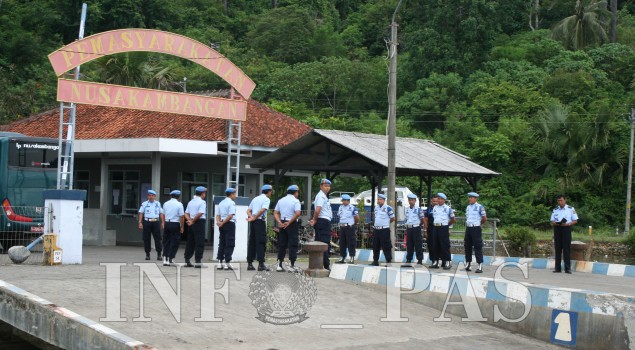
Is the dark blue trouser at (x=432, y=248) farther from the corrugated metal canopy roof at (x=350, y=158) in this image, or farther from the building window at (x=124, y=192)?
the building window at (x=124, y=192)

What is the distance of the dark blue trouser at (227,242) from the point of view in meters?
17.3

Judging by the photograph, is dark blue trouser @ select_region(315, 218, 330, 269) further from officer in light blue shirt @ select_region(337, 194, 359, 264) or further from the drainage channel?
the drainage channel

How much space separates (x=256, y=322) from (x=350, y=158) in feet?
49.1

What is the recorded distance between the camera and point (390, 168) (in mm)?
22312

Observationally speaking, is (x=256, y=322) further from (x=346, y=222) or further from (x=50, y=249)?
(x=346, y=222)

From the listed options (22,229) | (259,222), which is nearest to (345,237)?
(259,222)

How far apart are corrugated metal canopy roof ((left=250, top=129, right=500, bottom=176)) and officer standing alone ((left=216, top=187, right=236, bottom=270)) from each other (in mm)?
7608

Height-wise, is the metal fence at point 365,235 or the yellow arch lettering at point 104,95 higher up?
the yellow arch lettering at point 104,95

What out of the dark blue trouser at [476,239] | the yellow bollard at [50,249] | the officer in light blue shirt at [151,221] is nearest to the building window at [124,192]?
the officer in light blue shirt at [151,221]

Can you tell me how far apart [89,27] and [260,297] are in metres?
47.9

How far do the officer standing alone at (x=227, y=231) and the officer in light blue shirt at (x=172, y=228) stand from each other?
1.09m

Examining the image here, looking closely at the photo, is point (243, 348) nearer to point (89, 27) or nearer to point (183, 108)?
point (183, 108)

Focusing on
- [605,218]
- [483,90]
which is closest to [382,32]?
[483,90]

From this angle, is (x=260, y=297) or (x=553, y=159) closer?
(x=260, y=297)
